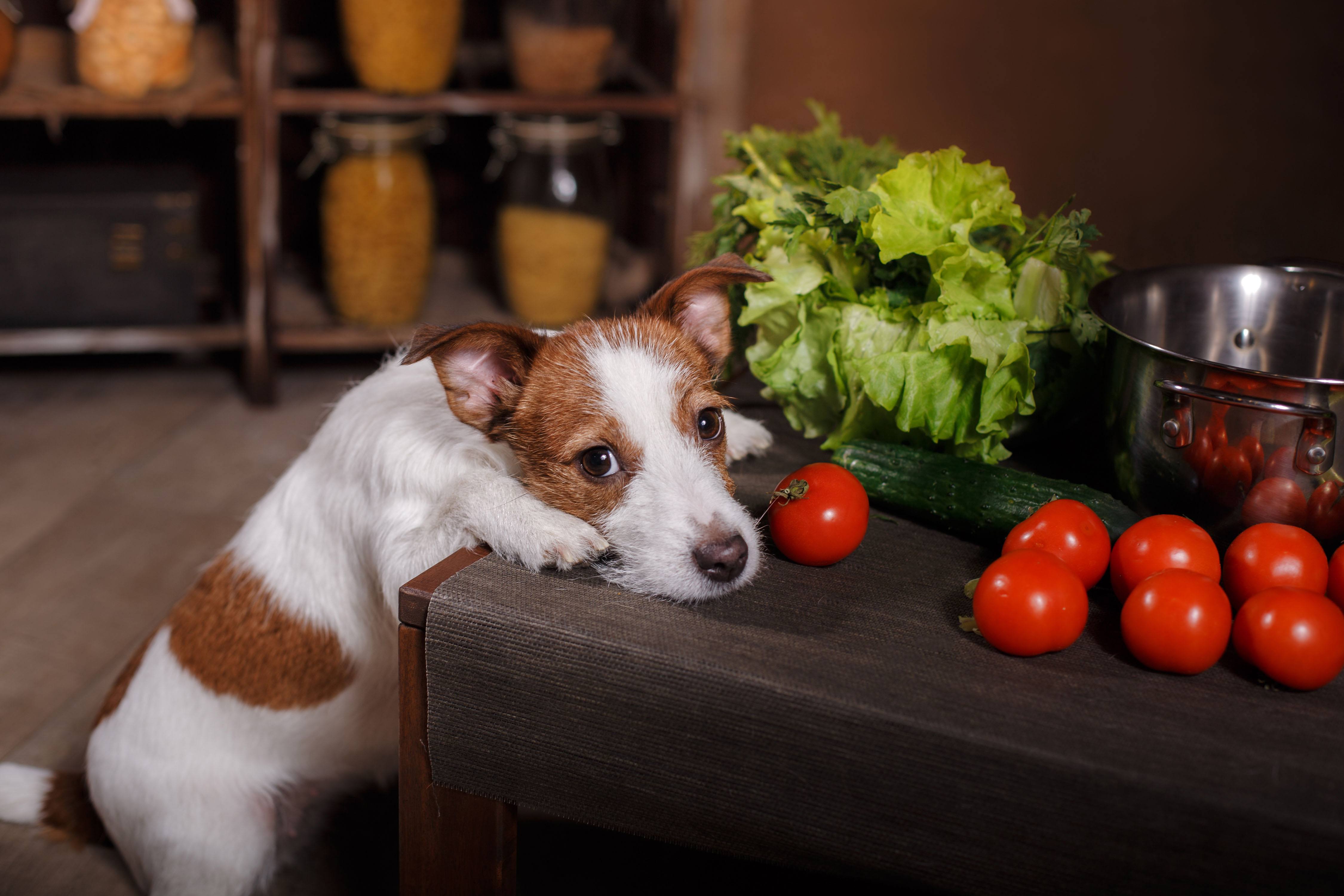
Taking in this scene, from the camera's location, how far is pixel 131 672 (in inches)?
61.3

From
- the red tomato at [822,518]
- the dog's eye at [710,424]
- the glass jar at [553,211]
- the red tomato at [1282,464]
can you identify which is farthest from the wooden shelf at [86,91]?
the red tomato at [1282,464]

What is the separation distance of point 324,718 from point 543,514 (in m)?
0.48

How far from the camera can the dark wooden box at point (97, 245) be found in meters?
3.10

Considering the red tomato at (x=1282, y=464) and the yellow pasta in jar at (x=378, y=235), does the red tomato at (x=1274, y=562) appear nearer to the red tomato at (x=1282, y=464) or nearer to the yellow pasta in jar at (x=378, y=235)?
the red tomato at (x=1282, y=464)

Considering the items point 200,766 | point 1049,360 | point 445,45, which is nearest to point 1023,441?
point 1049,360

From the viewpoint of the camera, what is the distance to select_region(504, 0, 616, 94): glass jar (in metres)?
3.19

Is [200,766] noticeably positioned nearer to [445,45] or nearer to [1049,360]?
[1049,360]

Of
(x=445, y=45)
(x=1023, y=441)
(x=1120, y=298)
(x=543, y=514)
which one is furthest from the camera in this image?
(x=445, y=45)

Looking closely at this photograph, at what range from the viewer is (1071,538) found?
1190 millimetres

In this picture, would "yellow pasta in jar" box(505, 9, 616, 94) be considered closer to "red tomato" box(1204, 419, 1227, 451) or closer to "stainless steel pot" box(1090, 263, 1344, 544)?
"stainless steel pot" box(1090, 263, 1344, 544)

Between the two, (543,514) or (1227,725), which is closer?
(1227,725)

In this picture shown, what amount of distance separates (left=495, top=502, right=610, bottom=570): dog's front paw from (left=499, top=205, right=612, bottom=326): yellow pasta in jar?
2.14 metres

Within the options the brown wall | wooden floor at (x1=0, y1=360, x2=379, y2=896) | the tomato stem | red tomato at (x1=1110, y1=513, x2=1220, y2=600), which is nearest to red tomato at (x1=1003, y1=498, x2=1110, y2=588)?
Answer: red tomato at (x1=1110, y1=513, x2=1220, y2=600)

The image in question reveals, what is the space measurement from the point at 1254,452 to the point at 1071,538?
22 centimetres
